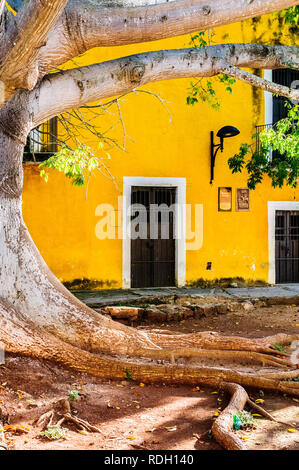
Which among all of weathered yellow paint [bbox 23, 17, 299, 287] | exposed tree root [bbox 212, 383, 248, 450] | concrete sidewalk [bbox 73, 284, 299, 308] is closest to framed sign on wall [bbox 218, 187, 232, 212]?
weathered yellow paint [bbox 23, 17, 299, 287]

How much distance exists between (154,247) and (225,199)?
7.72 ft

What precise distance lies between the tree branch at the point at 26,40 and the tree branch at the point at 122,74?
0.78 metres

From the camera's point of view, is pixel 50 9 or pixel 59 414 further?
pixel 59 414

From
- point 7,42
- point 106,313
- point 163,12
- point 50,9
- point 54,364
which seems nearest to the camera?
point 50,9

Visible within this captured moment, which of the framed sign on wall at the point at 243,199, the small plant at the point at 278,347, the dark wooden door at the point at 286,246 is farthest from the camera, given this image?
the dark wooden door at the point at 286,246

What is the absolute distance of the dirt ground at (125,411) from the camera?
3075 mm

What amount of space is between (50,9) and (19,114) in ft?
5.81

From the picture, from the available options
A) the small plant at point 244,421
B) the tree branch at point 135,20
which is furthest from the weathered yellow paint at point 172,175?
the small plant at point 244,421

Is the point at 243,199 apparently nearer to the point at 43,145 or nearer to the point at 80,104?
the point at 43,145

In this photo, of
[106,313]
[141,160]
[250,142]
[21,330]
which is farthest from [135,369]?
[250,142]

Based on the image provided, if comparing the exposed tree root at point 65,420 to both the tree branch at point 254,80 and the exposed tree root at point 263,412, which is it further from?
the tree branch at point 254,80

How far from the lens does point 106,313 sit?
7.00 meters

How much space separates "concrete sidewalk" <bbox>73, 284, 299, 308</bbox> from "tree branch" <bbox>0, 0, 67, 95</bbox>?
5.24 m
